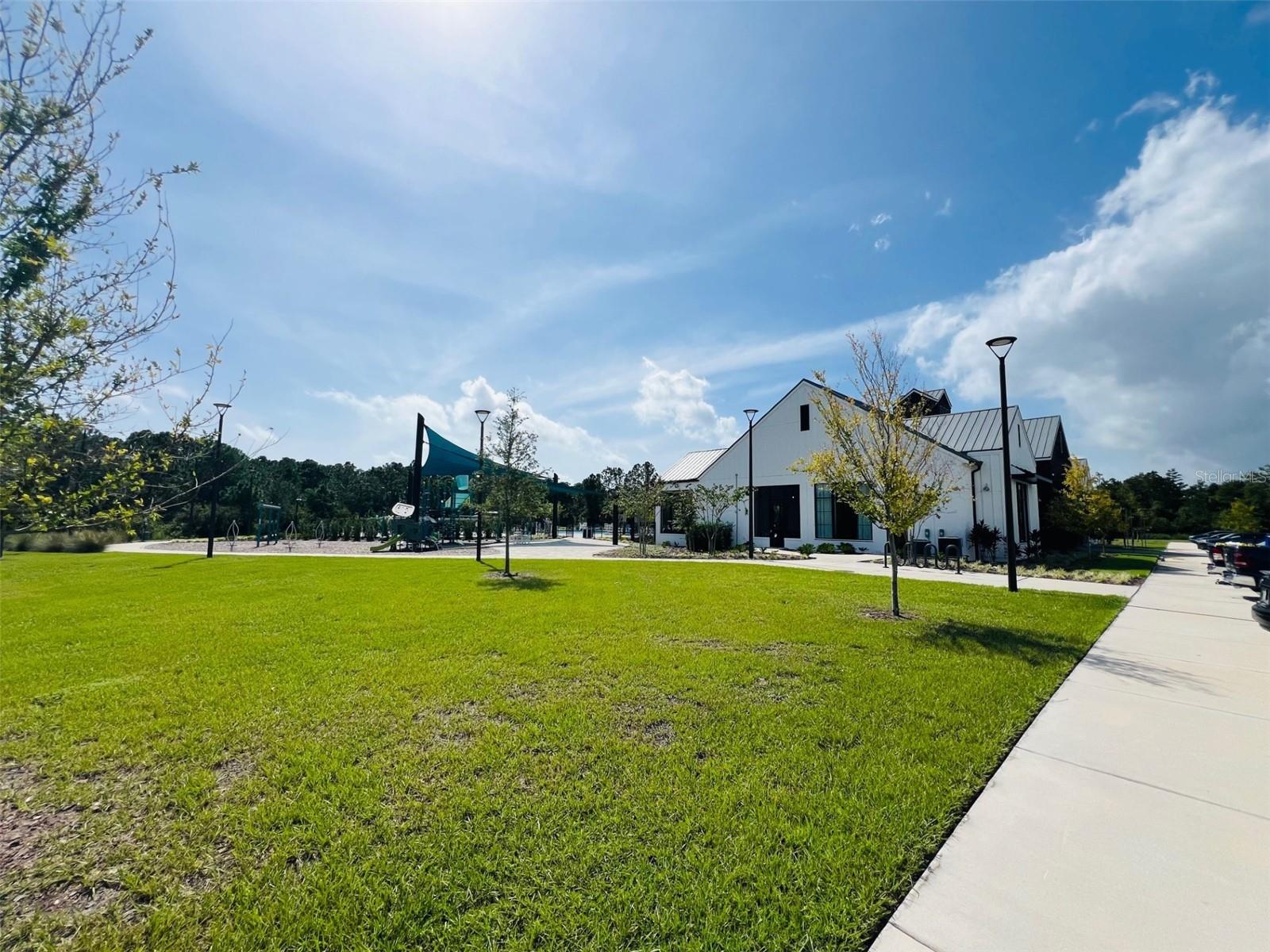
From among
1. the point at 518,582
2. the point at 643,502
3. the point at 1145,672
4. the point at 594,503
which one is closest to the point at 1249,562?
the point at 1145,672

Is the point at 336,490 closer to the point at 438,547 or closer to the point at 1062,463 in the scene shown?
the point at 438,547

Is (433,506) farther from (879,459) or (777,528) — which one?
(879,459)

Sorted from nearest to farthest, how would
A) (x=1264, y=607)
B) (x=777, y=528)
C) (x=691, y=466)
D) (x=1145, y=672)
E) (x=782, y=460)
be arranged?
(x=1145, y=672), (x=1264, y=607), (x=782, y=460), (x=777, y=528), (x=691, y=466)

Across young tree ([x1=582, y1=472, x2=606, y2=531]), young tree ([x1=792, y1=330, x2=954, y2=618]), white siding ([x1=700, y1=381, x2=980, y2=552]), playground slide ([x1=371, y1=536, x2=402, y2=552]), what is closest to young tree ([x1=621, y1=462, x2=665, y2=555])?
white siding ([x1=700, y1=381, x2=980, y2=552])

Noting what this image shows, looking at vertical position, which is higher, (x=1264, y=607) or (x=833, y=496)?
(x=833, y=496)

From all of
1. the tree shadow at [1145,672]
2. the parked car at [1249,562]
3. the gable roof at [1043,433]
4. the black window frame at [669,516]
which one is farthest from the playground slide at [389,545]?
the gable roof at [1043,433]

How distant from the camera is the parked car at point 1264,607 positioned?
741 cm

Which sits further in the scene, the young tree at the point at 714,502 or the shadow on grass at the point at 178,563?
the young tree at the point at 714,502

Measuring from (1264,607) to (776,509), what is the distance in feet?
58.4

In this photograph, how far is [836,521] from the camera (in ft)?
76.1

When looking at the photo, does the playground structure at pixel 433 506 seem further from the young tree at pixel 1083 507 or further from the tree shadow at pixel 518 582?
the young tree at pixel 1083 507

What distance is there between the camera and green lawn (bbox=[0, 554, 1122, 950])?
7.38 feet

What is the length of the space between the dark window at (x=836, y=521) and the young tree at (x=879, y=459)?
1419cm

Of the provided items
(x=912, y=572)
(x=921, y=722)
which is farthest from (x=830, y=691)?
(x=912, y=572)
